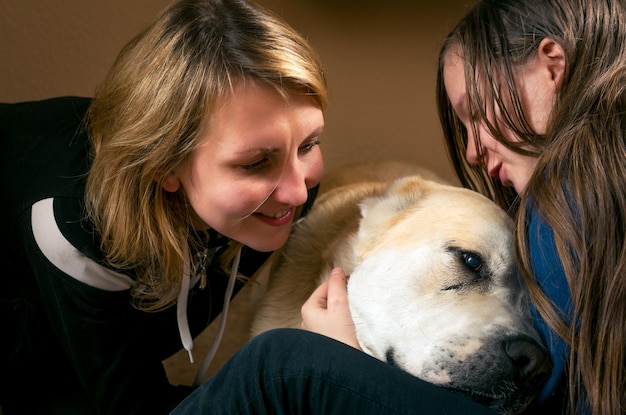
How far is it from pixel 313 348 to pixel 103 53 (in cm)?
143

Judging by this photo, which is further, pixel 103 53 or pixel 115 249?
pixel 103 53

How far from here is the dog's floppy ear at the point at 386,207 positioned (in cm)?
143

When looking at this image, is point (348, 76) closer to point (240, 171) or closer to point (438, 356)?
point (240, 171)

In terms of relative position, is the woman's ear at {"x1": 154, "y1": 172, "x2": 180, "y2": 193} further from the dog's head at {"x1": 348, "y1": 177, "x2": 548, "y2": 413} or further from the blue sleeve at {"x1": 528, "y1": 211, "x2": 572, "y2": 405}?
the blue sleeve at {"x1": 528, "y1": 211, "x2": 572, "y2": 405}

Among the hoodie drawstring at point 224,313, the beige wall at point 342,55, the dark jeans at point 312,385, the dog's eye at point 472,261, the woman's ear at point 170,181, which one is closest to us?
the dark jeans at point 312,385

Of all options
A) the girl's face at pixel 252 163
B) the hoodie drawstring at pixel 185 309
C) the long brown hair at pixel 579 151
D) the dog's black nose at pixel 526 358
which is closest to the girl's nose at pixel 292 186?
the girl's face at pixel 252 163

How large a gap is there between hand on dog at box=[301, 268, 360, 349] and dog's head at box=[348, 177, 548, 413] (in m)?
0.02

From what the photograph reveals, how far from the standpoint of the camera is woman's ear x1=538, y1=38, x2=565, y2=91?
4.21 ft

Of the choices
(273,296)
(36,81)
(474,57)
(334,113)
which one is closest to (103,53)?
(36,81)

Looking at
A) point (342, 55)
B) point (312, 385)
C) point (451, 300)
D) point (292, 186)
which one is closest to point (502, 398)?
point (451, 300)

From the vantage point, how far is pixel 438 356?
1.15m

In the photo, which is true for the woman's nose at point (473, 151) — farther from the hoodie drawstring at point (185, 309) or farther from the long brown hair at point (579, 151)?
the hoodie drawstring at point (185, 309)

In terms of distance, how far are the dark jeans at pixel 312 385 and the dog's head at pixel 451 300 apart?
3.6 inches

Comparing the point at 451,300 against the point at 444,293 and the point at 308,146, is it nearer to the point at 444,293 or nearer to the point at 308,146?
the point at 444,293
